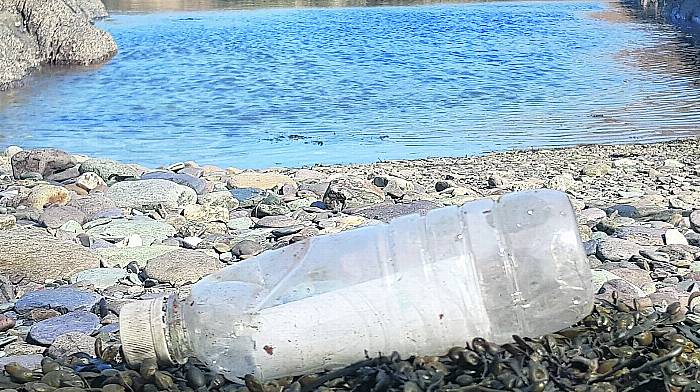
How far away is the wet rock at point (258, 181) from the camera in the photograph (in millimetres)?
6484

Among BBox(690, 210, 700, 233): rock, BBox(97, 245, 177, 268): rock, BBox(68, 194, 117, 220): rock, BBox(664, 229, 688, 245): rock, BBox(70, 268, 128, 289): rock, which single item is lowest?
BBox(68, 194, 117, 220): rock

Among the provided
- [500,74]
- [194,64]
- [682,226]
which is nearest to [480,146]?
[682,226]

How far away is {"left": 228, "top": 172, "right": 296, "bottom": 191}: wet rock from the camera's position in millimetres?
6484

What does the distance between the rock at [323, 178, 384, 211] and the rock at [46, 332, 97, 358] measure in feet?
8.40

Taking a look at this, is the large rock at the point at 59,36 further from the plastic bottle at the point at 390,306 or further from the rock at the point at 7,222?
the plastic bottle at the point at 390,306

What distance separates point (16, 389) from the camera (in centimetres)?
222

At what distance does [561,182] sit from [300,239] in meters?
2.99

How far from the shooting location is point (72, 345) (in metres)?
3.11

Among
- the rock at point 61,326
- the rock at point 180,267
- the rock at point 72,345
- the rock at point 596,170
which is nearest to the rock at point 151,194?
the rock at point 180,267

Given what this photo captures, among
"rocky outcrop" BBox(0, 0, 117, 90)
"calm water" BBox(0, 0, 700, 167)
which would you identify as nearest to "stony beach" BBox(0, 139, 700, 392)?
"calm water" BBox(0, 0, 700, 167)

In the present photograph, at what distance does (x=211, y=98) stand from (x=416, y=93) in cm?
348

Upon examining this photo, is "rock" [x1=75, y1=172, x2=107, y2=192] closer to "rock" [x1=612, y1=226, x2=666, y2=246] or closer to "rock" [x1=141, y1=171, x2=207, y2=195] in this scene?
"rock" [x1=141, y1=171, x2=207, y2=195]

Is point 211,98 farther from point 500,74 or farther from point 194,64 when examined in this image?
point 500,74

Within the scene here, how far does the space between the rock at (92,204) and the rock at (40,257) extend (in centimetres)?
106
